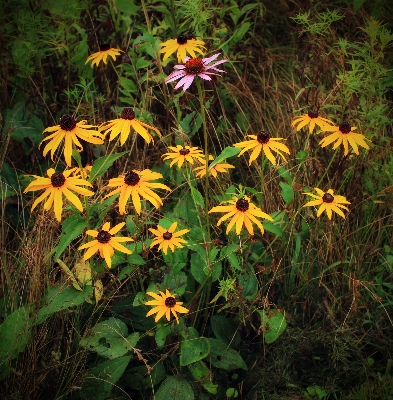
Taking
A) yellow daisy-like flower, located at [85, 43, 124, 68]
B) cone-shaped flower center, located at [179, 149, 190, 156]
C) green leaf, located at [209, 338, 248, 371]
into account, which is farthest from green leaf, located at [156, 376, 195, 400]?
yellow daisy-like flower, located at [85, 43, 124, 68]

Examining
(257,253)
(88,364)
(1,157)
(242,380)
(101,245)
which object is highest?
(101,245)

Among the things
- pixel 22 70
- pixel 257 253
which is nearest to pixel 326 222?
pixel 257 253

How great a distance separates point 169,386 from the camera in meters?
1.66

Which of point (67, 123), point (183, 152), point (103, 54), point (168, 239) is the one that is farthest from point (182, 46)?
point (168, 239)

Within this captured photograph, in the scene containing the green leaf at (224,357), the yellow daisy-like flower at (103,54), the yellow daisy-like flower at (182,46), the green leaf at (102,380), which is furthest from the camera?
the yellow daisy-like flower at (103,54)

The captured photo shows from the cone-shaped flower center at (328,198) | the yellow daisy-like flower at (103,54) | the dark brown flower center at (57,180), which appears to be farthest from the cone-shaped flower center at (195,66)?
the yellow daisy-like flower at (103,54)

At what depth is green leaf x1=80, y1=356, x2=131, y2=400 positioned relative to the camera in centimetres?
163

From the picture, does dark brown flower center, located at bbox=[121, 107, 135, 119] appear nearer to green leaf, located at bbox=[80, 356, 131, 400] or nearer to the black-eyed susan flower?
the black-eyed susan flower

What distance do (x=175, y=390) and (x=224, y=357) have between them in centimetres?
21

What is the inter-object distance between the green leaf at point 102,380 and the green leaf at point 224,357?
306 millimetres

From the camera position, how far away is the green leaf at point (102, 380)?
64.0 inches

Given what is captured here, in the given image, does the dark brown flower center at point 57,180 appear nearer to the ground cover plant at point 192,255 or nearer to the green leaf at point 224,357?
the ground cover plant at point 192,255

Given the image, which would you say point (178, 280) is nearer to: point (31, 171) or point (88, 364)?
point (88, 364)

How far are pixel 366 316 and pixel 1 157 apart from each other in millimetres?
1750
